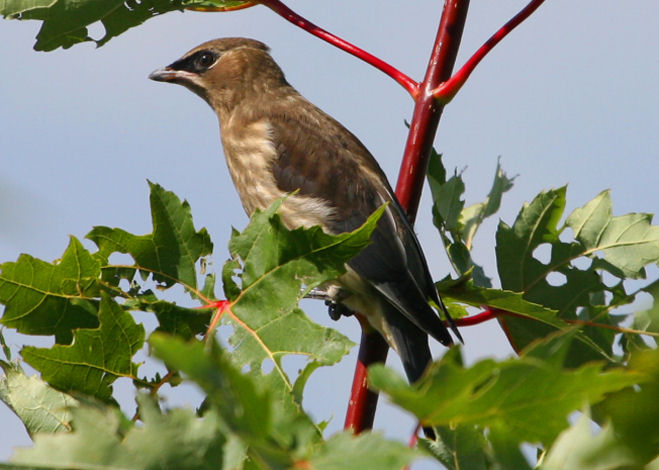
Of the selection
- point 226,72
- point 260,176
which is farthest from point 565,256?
point 226,72

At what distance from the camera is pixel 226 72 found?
18.5 feet

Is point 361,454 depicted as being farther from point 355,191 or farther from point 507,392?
point 355,191

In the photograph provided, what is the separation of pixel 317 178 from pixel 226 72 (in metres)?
1.35

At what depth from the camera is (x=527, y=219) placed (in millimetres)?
3018

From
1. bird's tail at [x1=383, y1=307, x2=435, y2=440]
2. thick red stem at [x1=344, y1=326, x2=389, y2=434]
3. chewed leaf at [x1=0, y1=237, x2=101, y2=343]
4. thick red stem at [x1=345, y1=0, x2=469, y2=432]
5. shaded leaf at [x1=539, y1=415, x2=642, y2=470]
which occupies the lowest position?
bird's tail at [x1=383, y1=307, x2=435, y2=440]

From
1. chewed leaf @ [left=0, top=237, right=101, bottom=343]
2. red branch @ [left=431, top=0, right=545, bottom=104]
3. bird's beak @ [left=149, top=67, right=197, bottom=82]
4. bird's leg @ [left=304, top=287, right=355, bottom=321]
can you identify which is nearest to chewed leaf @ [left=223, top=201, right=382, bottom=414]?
chewed leaf @ [left=0, top=237, right=101, bottom=343]

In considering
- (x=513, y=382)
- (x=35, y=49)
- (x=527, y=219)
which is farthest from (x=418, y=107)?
(x=513, y=382)

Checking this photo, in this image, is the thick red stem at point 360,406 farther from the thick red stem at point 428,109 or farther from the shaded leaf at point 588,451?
the shaded leaf at point 588,451

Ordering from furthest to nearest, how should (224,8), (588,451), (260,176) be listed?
(260,176), (224,8), (588,451)

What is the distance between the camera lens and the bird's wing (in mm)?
4133

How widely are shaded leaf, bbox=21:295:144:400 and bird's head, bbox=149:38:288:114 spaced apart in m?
3.27

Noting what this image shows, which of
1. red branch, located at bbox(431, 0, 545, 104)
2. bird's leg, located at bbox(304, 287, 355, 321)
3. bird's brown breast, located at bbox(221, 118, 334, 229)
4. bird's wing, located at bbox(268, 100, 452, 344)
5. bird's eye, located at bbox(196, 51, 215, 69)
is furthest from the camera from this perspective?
bird's eye, located at bbox(196, 51, 215, 69)

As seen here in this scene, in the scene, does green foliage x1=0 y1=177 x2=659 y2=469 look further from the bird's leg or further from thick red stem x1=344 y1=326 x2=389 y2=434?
the bird's leg

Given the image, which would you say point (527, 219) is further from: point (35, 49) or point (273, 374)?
point (35, 49)
